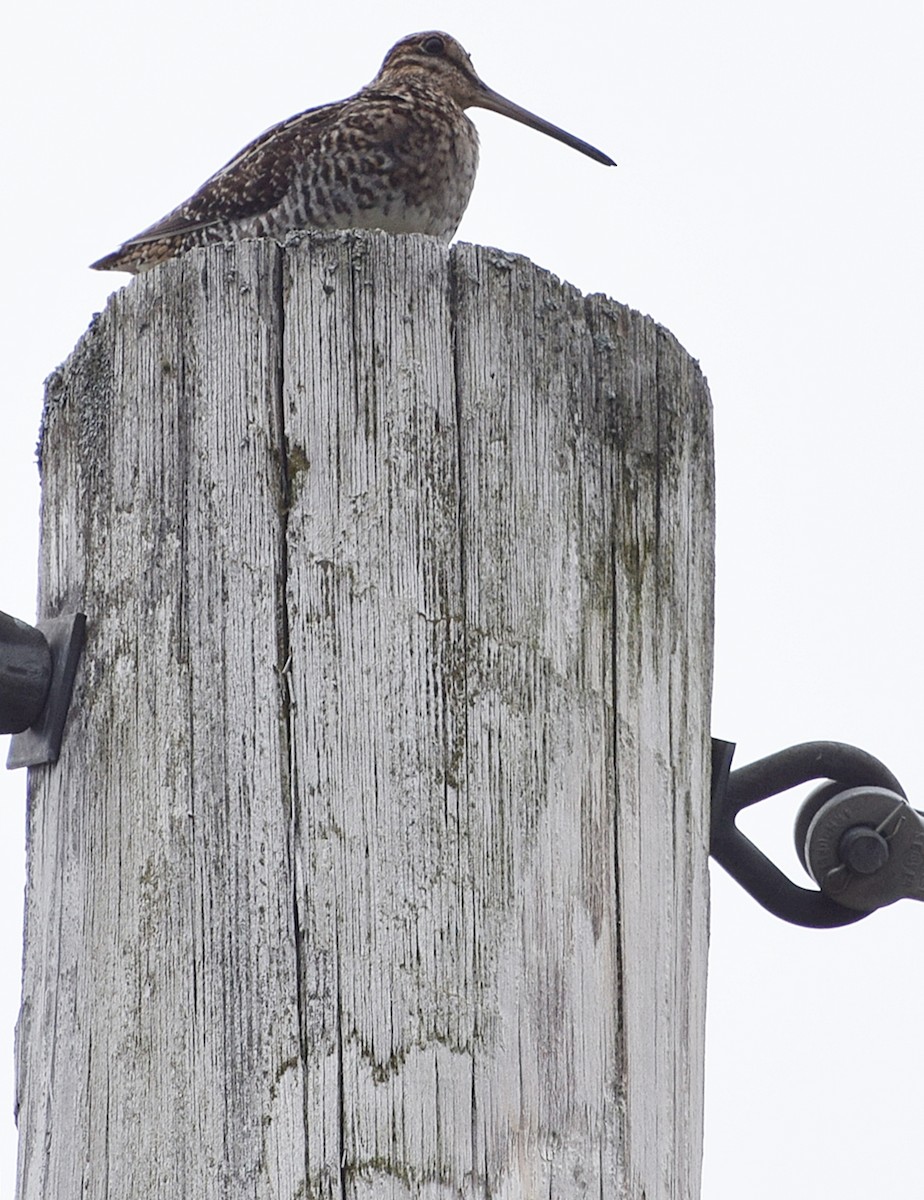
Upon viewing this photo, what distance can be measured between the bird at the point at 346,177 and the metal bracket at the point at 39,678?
1762 millimetres

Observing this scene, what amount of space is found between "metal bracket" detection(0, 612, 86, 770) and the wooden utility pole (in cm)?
2

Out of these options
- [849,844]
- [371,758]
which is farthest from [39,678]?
[849,844]

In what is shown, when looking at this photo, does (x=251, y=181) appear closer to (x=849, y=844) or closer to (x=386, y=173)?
(x=386, y=173)

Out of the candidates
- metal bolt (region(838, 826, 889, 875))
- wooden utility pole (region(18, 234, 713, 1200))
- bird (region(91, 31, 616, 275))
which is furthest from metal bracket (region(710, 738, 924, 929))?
bird (region(91, 31, 616, 275))

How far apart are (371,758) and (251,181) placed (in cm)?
228

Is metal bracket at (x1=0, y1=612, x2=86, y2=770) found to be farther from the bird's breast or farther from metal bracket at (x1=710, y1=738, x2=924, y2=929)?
the bird's breast

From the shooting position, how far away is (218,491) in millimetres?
1677

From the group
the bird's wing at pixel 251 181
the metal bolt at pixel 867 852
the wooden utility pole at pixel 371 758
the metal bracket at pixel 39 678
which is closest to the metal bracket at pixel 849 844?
the metal bolt at pixel 867 852

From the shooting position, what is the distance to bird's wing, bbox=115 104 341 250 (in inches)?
141

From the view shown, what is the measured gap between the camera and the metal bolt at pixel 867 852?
7.25 feet

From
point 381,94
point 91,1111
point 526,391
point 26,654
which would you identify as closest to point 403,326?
point 526,391

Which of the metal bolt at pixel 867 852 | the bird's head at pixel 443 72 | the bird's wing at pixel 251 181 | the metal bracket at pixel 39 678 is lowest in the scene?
the metal bolt at pixel 867 852

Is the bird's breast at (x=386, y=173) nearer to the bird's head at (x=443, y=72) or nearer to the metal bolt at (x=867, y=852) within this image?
the bird's head at (x=443, y=72)

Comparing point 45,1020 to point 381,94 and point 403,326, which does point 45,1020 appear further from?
point 381,94
